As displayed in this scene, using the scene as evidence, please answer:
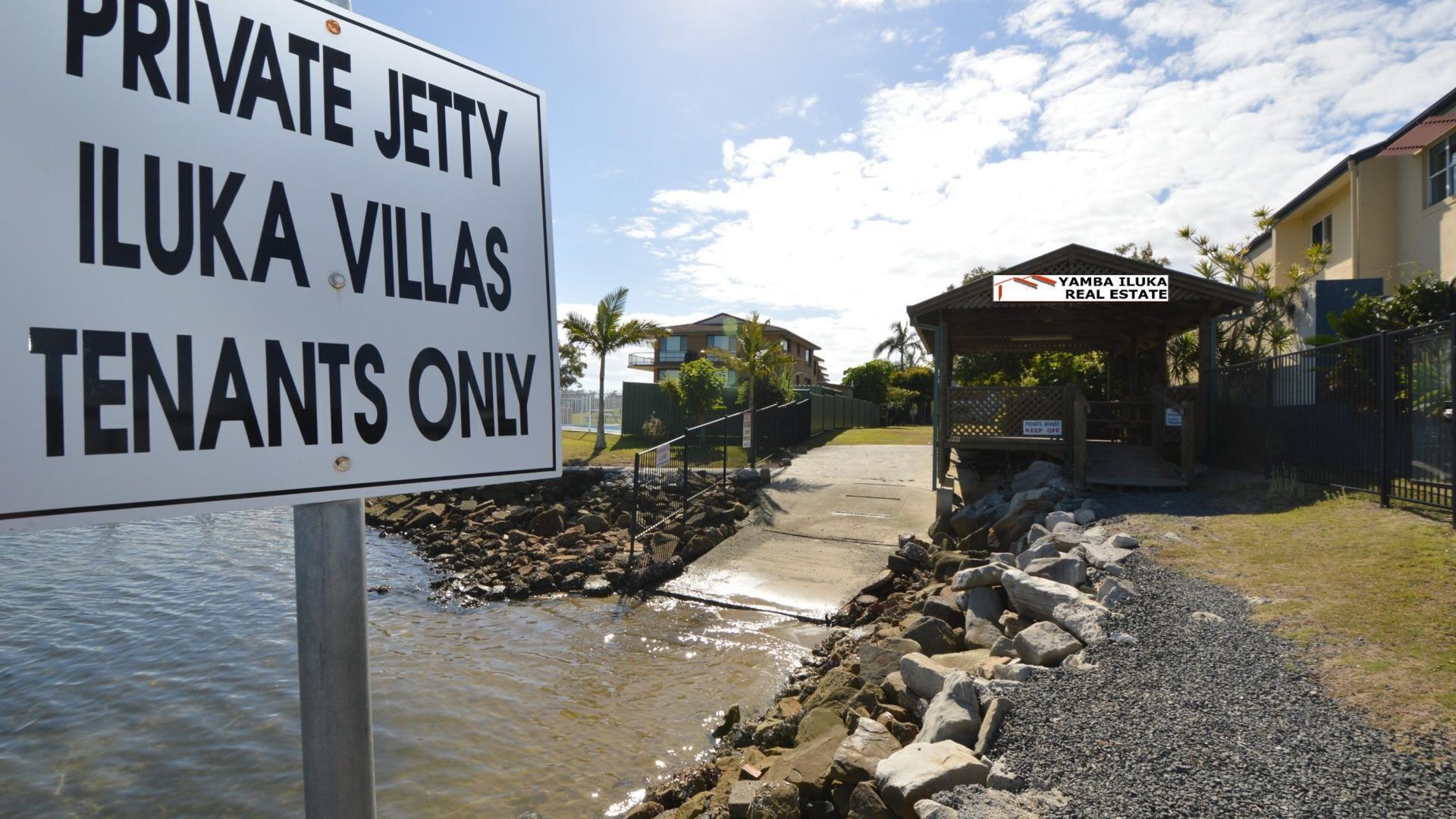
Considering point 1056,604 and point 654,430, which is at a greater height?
point 654,430

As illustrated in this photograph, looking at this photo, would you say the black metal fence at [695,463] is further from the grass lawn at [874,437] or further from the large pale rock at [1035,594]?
the large pale rock at [1035,594]

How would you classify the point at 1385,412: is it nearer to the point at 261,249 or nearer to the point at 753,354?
the point at 261,249

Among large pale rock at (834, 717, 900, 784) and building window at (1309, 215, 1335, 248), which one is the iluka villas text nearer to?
large pale rock at (834, 717, 900, 784)

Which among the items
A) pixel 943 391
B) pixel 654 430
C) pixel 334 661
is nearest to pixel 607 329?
pixel 654 430

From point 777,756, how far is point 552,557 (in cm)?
742

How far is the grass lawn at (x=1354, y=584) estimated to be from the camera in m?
3.88

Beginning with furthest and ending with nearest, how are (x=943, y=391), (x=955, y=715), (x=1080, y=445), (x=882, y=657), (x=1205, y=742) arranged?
(x=943, y=391) → (x=1080, y=445) → (x=882, y=657) → (x=955, y=715) → (x=1205, y=742)

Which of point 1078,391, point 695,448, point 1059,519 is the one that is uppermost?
point 1078,391

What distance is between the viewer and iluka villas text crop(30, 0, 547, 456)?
100 cm

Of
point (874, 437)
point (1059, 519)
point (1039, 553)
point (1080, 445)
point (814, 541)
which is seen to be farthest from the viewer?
point (874, 437)

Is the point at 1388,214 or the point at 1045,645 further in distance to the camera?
the point at 1388,214

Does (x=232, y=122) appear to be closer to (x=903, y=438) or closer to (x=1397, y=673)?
(x=1397, y=673)

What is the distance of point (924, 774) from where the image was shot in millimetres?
3527

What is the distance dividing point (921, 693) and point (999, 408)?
9317 mm
